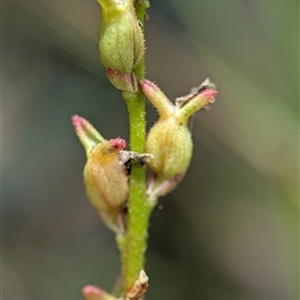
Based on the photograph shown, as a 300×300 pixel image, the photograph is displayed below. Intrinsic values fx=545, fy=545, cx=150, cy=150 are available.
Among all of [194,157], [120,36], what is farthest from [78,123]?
[194,157]

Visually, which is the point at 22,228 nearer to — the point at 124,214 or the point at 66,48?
the point at 66,48

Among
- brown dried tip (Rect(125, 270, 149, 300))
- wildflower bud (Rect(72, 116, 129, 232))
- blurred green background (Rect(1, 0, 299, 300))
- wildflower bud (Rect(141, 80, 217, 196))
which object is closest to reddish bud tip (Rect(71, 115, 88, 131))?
wildflower bud (Rect(72, 116, 129, 232))

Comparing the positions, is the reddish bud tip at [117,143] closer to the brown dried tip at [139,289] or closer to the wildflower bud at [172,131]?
the wildflower bud at [172,131]

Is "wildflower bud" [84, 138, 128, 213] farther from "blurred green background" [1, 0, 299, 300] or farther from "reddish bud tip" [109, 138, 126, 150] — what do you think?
"blurred green background" [1, 0, 299, 300]

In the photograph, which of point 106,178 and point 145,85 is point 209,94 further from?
point 106,178

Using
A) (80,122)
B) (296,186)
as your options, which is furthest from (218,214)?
(80,122)

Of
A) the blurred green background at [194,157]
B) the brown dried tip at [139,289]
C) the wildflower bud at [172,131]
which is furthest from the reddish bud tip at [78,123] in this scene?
the blurred green background at [194,157]
